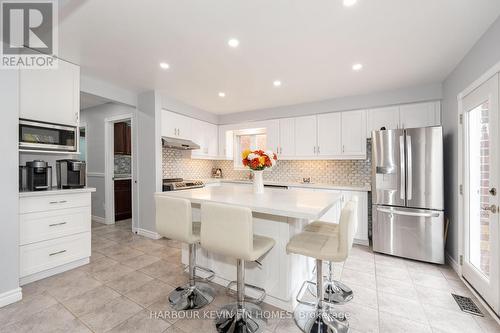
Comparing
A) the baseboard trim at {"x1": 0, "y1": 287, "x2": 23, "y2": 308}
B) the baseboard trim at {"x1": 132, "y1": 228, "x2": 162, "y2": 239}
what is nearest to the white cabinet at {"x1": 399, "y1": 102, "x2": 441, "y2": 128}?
the baseboard trim at {"x1": 132, "y1": 228, "x2": 162, "y2": 239}

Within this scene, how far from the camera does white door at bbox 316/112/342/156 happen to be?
388cm

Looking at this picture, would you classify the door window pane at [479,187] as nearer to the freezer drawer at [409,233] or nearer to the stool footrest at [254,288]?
the freezer drawer at [409,233]

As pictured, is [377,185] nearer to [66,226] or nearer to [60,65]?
[66,226]

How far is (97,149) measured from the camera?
4.68 metres

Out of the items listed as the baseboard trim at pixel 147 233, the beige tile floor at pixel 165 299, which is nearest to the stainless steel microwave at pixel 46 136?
the beige tile floor at pixel 165 299

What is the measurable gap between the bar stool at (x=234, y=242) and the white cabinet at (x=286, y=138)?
2.79 m

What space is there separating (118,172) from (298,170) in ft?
13.0

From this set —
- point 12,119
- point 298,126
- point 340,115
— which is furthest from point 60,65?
point 340,115

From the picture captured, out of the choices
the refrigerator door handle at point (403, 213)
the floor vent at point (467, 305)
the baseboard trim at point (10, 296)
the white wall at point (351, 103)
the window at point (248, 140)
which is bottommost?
the floor vent at point (467, 305)

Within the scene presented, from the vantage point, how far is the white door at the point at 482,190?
1.89 meters

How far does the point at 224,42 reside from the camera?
7.17 ft

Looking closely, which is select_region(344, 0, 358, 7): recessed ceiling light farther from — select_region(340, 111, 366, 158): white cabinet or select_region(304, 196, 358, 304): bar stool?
select_region(340, 111, 366, 158): white cabinet

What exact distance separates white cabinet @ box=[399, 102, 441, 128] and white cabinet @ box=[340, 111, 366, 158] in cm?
55

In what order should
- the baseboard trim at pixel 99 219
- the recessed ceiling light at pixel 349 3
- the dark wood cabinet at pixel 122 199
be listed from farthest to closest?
the dark wood cabinet at pixel 122 199 < the baseboard trim at pixel 99 219 < the recessed ceiling light at pixel 349 3
